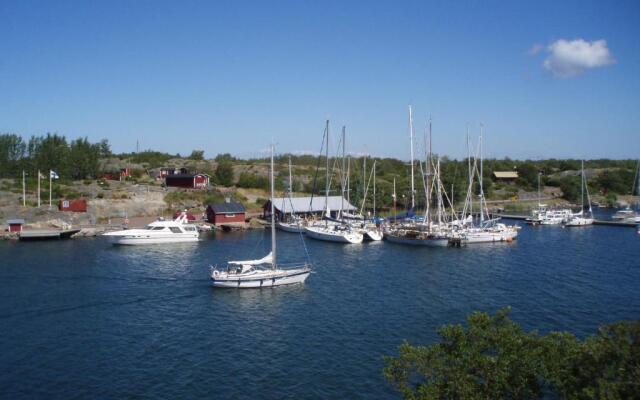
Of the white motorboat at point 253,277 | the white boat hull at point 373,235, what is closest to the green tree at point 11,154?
the white boat hull at point 373,235

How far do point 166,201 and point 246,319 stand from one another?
4651 cm

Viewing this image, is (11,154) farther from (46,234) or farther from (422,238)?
(422,238)

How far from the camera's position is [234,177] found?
96.5 meters

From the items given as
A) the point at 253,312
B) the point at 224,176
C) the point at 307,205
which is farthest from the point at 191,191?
the point at 253,312

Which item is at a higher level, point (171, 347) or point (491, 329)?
point (491, 329)

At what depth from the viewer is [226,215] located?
64.8 meters

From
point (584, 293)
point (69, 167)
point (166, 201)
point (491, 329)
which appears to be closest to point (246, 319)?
point (491, 329)

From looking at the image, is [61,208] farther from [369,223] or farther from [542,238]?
[542,238]

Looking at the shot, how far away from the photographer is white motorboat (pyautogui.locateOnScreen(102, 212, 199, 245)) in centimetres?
5141

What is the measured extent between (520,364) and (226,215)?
54454mm

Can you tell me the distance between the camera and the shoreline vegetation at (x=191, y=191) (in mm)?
70938

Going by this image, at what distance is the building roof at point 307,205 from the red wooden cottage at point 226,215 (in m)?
4.88

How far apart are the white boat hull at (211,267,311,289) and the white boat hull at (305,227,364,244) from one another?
19218 millimetres

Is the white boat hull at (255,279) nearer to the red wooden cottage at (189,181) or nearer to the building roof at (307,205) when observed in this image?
the building roof at (307,205)
